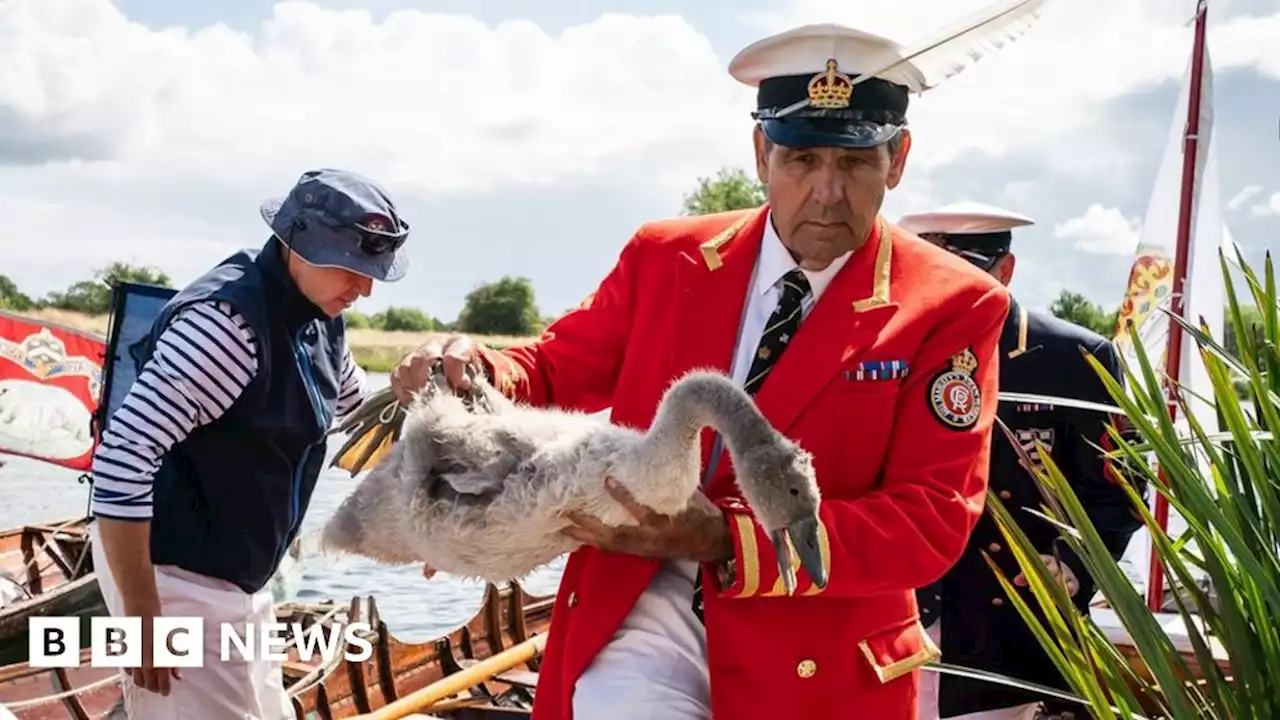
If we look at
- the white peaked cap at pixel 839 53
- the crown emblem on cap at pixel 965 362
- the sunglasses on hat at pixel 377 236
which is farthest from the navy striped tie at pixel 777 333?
the sunglasses on hat at pixel 377 236

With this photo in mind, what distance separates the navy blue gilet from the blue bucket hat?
0.44 ft

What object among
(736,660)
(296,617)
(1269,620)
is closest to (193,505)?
(736,660)

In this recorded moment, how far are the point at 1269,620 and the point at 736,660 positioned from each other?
1.12 metres

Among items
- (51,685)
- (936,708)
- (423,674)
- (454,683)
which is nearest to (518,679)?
(423,674)

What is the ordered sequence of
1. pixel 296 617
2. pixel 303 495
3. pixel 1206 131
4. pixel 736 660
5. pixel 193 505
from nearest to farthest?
1. pixel 736 660
2. pixel 193 505
3. pixel 303 495
4. pixel 296 617
5. pixel 1206 131

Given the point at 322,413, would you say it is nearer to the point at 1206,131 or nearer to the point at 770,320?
the point at 770,320

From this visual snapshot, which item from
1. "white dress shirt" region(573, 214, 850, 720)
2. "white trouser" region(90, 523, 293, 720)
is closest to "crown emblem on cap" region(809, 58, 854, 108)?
"white dress shirt" region(573, 214, 850, 720)

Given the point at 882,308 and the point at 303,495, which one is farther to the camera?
the point at 303,495

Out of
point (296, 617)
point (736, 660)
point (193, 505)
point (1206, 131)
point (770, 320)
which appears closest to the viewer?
point (736, 660)

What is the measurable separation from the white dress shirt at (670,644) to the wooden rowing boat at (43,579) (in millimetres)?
9286

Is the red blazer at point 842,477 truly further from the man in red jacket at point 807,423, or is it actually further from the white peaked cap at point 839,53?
the white peaked cap at point 839,53

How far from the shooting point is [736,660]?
2834 mm

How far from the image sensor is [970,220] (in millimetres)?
5293

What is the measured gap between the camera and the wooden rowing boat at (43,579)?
11477 mm
